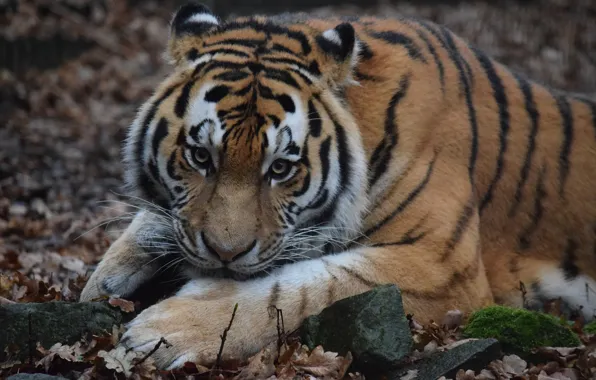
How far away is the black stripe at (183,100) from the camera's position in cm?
475

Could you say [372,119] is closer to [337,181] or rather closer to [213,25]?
[337,181]

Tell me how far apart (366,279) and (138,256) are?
4.21ft

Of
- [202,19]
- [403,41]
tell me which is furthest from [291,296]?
[403,41]

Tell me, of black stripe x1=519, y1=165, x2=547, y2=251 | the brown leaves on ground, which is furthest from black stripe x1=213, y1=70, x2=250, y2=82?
black stripe x1=519, y1=165, x2=547, y2=251

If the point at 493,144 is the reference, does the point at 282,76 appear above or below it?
above

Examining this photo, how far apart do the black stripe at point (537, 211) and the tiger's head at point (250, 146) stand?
3.94 feet

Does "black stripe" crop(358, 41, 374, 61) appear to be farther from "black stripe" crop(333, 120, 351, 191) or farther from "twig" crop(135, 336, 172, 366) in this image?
"twig" crop(135, 336, 172, 366)

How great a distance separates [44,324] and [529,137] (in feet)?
10.1

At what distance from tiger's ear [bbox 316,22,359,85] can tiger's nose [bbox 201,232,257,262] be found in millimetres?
1111

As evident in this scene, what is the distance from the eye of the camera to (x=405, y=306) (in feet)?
15.5

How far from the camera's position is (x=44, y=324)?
4.26 m

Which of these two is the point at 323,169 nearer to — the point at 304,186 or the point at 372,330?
the point at 304,186

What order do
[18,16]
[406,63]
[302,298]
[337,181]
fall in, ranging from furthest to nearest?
[18,16], [406,63], [337,181], [302,298]

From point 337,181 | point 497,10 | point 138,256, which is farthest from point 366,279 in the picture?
point 497,10
